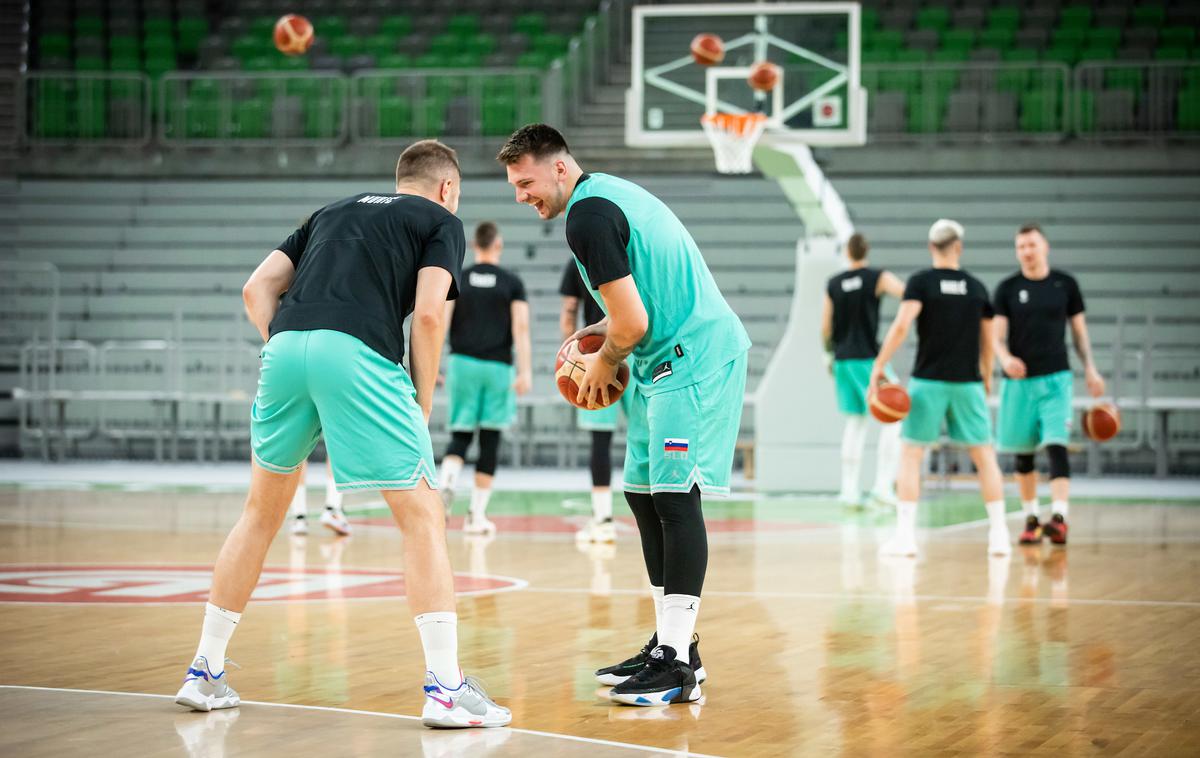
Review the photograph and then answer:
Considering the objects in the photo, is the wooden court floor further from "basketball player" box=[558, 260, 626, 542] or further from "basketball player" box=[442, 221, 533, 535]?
"basketball player" box=[442, 221, 533, 535]

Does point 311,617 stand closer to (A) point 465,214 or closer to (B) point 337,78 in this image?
(A) point 465,214

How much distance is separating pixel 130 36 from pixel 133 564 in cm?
1670

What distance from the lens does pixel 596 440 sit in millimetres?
10086

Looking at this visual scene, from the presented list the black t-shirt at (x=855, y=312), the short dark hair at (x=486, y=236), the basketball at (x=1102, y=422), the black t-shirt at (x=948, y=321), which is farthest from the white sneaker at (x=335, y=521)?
the basketball at (x=1102, y=422)

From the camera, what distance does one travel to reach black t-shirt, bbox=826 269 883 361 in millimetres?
12594

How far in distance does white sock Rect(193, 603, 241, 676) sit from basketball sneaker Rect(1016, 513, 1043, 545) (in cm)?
631

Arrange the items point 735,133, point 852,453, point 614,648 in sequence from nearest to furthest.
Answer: point 614,648 → point 852,453 → point 735,133

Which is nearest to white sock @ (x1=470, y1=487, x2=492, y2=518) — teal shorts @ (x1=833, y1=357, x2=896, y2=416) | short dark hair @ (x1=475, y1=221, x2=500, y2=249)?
short dark hair @ (x1=475, y1=221, x2=500, y2=249)

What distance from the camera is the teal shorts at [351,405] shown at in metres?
4.47

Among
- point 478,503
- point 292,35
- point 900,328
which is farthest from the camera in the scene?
point 292,35

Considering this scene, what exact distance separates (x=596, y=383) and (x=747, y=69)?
35.4ft

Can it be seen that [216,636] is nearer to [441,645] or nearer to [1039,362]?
[441,645]

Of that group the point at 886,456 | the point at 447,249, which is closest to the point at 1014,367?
the point at 886,456

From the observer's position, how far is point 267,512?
15.3 feet
